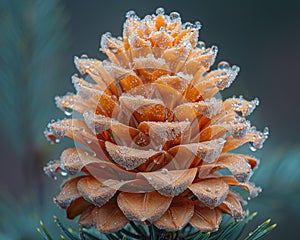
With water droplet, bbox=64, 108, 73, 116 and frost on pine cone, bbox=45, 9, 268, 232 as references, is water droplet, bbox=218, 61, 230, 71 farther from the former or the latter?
water droplet, bbox=64, 108, 73, 116

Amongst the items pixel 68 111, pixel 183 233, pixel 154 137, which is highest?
pixel 68 111

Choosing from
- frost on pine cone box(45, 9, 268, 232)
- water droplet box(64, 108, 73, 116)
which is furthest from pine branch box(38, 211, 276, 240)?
water droplet box(64, 108, 73, 116)

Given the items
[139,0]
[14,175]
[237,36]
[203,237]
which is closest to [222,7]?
[237,36]

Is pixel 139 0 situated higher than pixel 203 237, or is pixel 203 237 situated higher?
pixel 139 0

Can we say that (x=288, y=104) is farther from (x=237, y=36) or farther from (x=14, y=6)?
(x=14, y=6)

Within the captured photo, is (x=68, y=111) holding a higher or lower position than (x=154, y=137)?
higher

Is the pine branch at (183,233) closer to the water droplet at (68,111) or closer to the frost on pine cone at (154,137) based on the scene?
the frost on pine cone at (154,137)

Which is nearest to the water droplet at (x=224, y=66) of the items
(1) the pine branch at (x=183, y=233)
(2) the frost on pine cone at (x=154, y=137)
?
(2) the frost on pine cone at (x=154, y=137)

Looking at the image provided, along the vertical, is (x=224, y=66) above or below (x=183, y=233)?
above
